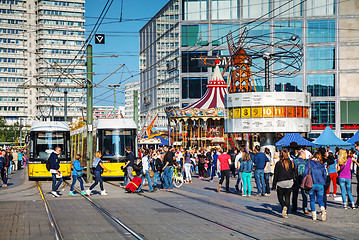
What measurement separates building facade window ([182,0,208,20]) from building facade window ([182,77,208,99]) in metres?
8.32

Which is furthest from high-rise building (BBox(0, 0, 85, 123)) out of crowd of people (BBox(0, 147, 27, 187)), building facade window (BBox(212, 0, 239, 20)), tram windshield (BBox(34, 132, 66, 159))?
tram windshield (BBox(34, 132, 66, 159))

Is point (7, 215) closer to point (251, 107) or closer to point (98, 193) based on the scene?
point (98, 193)

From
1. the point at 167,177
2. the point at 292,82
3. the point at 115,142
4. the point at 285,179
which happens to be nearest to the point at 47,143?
the point at 115,142

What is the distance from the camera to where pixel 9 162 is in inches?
1236

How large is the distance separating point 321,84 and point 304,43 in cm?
565

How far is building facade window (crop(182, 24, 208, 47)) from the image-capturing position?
74.4m

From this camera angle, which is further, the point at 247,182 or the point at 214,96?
the point at 214,96

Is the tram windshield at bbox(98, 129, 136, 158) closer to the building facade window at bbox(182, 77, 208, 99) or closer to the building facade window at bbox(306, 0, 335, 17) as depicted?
the building facade window at bbox(182, 77, 208, 99)

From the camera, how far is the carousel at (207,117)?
153 feet

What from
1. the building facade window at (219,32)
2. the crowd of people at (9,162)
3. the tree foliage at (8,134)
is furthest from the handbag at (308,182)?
the tree foliage at (8,134)

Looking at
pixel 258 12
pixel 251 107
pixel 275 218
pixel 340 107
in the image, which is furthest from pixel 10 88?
pixel 275 218

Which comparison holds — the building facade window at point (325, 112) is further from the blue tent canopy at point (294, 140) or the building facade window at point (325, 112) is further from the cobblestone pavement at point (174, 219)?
the cobblestone pavement at point (174, 219)

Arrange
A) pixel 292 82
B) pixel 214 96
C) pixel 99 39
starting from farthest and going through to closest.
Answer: pixel 292 82 → pixel 214 96 → pixel 99 39

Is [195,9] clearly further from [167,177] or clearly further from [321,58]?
[167,177]
